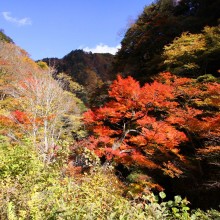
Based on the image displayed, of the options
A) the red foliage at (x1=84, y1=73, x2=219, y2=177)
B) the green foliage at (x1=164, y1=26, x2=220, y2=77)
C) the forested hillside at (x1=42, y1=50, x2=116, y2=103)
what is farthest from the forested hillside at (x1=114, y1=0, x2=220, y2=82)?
the forested hillside at (x1=42, y1=50, x2=116, y2=103)

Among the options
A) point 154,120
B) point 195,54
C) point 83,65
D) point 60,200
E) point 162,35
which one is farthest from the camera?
point 83,65

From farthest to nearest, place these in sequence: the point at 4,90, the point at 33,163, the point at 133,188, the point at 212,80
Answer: the point at 4,90 < the point at 212,80 < the point at 133,188 < the point at 33,163

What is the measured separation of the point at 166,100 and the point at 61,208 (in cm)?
1241

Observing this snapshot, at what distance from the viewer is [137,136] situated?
13.8m

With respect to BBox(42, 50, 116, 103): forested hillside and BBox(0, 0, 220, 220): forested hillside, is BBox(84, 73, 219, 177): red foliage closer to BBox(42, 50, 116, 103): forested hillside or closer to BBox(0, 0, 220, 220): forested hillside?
BBox(0, 0, 220, 220): forested hillside


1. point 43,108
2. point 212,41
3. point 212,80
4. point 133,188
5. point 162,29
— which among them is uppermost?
point 162,29

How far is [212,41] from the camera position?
14.8 metres

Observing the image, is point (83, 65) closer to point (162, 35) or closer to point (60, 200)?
point (162, 35)

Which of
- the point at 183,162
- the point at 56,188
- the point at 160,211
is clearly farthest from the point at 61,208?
the point at 183,162

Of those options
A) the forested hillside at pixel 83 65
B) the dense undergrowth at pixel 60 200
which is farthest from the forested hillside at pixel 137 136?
the forested hillside at pixel 83 65

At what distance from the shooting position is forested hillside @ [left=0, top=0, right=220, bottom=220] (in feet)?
12.0

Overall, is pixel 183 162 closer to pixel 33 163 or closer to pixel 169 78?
pixel 169 78

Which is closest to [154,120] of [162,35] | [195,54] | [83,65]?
[195,54]

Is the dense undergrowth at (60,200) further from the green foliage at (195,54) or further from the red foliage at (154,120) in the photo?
the green foliage at (195,54)
